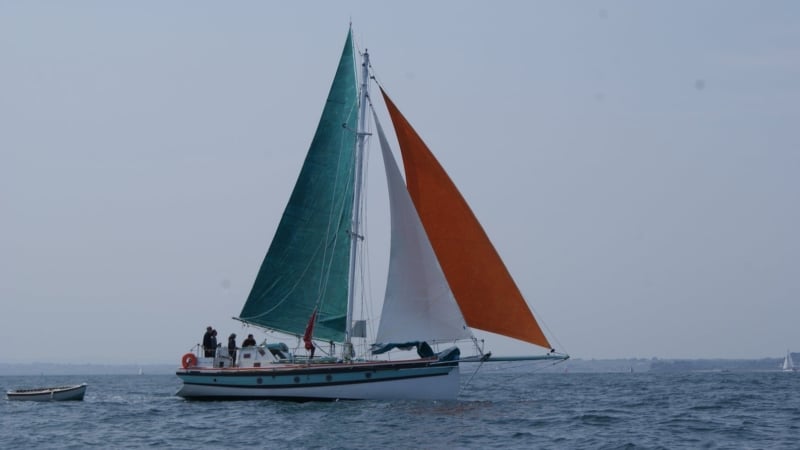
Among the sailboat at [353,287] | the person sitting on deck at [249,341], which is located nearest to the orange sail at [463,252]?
the sailboat at [353,287]

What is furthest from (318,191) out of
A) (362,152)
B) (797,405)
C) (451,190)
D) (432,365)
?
(797,405)

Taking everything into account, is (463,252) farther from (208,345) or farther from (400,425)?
(208,345)

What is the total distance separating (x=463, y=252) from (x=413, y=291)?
2.31 meters

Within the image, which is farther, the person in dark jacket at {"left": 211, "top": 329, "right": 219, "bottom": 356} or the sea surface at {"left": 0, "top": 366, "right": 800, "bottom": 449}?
the person in dark jacket at {"left": 211, "top": 329, "right": 219, "bottom": 356}

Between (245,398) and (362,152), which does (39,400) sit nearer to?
(245,398)

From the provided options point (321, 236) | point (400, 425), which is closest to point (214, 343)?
point (321, 236)

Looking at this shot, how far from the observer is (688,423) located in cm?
3650

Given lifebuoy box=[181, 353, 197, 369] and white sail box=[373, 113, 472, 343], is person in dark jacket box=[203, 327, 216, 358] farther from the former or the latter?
white sail box=[373, 113, 472, 343]

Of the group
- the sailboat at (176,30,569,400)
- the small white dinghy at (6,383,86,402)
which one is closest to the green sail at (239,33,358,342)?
the sailboat at (176,30,569,400)

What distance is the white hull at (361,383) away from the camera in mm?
38469

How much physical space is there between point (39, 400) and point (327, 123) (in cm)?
2070

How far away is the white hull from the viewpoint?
38.5 metres

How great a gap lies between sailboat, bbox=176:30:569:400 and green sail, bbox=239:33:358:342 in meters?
0.04

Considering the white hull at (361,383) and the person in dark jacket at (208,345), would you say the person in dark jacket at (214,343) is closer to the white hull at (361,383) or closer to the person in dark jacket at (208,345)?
the person in dark jacket at (208,345)
